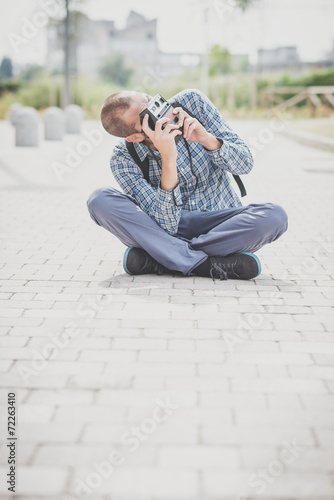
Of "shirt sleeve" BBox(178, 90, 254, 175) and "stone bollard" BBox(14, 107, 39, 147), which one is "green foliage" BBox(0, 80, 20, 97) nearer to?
"stone bollard" BBox(14, 107, 39, 147)

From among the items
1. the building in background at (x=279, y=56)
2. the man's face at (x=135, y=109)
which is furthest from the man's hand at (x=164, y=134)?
the building in background at (x=279, y=56)

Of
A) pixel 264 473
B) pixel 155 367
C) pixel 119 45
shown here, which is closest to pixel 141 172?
pixel 155 367

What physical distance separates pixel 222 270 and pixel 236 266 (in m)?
0.10

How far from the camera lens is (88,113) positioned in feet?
112

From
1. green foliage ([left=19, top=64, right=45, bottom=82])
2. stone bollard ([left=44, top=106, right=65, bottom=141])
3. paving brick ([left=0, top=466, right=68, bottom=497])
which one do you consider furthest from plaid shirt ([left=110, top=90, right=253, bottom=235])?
green foliage ([left=19, top=64, right=45, bottom=82])

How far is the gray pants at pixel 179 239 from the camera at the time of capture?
429 cm

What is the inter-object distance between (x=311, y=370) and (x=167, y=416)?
31.9 inches

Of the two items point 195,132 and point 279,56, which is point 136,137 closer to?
point 195,132

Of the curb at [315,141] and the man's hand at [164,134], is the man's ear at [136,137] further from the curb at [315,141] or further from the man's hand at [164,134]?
the curb at [315,141]

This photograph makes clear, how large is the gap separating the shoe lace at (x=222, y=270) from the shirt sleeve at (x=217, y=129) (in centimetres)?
64

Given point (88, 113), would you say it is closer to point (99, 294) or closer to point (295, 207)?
point (295, 207)

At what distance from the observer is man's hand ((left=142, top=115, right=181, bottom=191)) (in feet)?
12.6

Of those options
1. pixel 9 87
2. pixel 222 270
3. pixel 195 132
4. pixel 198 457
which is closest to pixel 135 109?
pixel 195 132

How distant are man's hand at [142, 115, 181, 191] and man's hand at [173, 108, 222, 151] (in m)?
0.08
